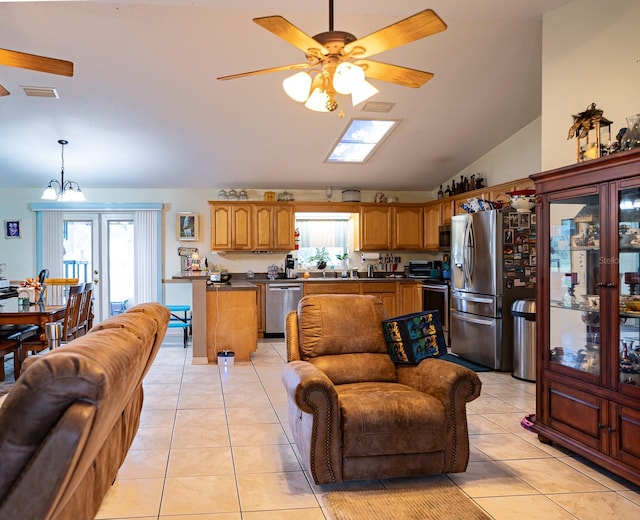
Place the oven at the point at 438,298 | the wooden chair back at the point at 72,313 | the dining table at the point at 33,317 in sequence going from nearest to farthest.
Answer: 1. the dining table at the point at 33,317
2. the wooden chair back at the point at 72,313
3. the oven at the point at 438,298

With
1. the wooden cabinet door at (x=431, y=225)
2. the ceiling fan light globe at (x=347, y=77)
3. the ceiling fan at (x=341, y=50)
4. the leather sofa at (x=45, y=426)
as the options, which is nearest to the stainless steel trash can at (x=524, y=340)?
the wooden cabinet door at (x=431, y=225)

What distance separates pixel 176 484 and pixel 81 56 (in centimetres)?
370

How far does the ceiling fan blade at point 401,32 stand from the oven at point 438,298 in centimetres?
484

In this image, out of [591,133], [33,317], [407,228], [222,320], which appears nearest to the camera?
[591,133]

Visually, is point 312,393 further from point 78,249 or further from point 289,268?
point 78,249

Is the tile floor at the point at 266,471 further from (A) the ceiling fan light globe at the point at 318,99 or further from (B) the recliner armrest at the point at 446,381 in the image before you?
(A) the ceiling fan light globe at the point at 318,99

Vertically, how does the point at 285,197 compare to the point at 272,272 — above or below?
above

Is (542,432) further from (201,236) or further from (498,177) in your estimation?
(201,236)

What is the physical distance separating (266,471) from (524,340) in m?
3.22

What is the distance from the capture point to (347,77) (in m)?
2.59

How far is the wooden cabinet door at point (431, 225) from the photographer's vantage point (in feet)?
26.0

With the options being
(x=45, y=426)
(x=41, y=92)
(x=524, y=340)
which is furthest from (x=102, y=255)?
(x=45, y=426)

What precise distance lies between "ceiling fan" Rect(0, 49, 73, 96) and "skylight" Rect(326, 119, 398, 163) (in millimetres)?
3642

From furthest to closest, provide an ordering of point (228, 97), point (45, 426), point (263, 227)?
point (263, 227) < point (228, 97) < point (45, 426)
